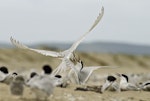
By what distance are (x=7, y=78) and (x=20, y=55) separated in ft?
126

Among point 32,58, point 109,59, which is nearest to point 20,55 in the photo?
point 32,58

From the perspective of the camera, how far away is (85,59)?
5312 centimetres

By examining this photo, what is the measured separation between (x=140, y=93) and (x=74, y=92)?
2242 mm

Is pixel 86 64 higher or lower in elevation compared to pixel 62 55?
higher

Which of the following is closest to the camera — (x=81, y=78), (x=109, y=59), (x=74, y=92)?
(x=74, y=92)

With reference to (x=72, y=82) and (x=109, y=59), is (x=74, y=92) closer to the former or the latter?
(x=72, y=82)

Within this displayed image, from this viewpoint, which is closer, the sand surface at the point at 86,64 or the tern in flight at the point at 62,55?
the sand surface at the point at 86,64

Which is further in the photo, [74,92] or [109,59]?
[109,59]

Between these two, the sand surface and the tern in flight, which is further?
the tern in flight

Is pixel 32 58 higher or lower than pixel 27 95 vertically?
higher

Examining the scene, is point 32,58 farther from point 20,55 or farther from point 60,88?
point 60,88

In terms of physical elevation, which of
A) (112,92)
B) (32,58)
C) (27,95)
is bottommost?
(27,95)

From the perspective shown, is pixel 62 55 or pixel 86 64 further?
pixel 86 64

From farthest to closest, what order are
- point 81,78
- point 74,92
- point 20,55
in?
point 20,55
point 81,78
point 74,92
